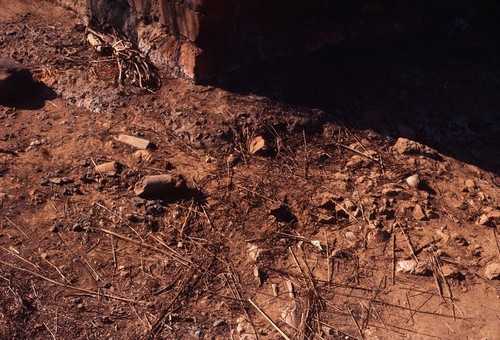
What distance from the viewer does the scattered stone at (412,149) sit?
405 cm

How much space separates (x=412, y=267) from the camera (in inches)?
129

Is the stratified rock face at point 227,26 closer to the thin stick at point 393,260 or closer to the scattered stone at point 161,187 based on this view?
the scattered stone at point 161,187

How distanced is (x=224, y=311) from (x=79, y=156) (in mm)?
1411

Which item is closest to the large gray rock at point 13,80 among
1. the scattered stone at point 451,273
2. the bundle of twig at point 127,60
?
the bundle of twig at point 127,60

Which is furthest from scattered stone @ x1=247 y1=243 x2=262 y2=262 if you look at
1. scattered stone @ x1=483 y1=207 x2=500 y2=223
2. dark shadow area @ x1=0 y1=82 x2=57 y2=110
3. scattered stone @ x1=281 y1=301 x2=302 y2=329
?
dark shadow area @ x1=0 y1=82 x2=57 y2=110

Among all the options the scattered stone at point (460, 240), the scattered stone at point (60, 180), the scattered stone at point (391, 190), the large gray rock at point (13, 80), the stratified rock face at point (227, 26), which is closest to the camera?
the scattered stone at point (60, 180)

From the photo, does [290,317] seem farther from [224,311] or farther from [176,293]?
[176,293]

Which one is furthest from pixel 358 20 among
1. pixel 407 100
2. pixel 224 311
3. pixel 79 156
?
pixel 224 311

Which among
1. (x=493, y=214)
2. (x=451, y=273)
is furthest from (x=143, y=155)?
(x=493, y=214)

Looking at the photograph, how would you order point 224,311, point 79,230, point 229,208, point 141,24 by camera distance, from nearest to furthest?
point 224,311 → point 79,230 → point 229,208 → point 141,24

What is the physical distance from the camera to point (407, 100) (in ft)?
14.8

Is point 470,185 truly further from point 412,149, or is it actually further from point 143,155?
point 143,155

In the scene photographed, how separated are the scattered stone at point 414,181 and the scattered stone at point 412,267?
2.17 feet

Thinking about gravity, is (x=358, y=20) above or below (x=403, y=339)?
above
